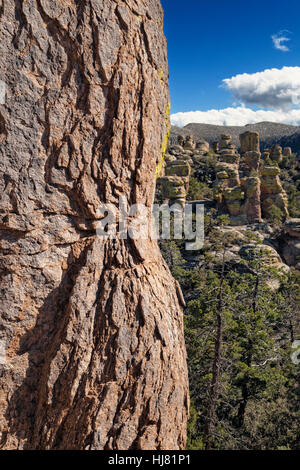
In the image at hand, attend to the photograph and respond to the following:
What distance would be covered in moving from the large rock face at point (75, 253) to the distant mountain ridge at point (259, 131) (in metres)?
87.5

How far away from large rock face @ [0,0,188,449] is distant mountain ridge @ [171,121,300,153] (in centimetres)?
8748

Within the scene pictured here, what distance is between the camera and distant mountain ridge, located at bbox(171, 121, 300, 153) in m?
91.7

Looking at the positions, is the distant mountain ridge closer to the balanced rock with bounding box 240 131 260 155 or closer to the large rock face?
the balanced rock with bounding box 240 131 260 155

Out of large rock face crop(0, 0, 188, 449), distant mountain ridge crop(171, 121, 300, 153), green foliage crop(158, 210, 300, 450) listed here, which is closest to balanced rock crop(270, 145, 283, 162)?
distant mountain ridge crop(171, 121, 300, 153)

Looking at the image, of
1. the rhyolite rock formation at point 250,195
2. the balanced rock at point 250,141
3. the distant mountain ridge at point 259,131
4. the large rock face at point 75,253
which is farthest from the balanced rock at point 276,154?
the large rock face at point 75,253

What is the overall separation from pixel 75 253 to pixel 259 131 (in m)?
117

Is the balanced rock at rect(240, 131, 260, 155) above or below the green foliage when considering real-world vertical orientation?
above

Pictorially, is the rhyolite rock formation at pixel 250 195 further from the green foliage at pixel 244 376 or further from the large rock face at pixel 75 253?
the large rock face at pixel 75 253

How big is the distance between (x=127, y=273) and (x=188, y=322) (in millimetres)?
10111

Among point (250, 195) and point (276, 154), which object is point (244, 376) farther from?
point (276, 154)

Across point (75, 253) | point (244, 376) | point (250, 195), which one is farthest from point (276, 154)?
point (75, 253)

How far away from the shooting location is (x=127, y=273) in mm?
4551
